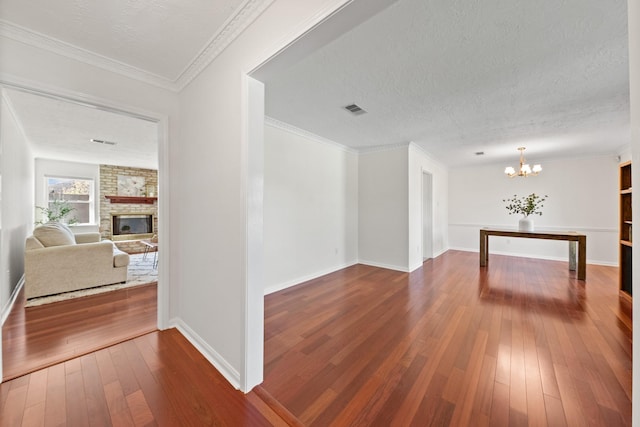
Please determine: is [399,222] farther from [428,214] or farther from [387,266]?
[428,214]

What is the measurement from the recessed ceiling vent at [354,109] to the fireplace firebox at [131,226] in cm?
726

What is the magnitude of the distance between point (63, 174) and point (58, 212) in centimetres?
99

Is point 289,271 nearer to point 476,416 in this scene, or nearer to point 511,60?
point 476,416

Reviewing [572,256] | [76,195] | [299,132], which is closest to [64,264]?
[299,132]

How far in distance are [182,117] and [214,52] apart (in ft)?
2.71

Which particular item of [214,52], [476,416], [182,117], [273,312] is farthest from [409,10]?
[273,312]

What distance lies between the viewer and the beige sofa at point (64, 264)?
3201mm

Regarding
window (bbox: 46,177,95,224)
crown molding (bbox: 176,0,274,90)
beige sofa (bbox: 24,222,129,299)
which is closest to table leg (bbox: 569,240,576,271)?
crown molding (bbox: 176,0,274,90)

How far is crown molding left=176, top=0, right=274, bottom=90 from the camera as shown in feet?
5.24

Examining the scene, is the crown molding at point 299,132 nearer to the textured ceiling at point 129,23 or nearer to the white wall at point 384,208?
the white wall at point 384,208

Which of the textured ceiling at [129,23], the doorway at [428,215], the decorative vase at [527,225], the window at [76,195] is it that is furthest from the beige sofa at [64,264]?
the decorative vase at [527,225]

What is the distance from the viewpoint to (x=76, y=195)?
6.48 metres

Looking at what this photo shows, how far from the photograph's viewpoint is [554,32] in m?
1.75

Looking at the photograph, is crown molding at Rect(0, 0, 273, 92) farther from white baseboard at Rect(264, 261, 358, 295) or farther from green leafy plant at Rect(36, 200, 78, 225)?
green leafy plant at Rect(36, 200, 78, 225)
